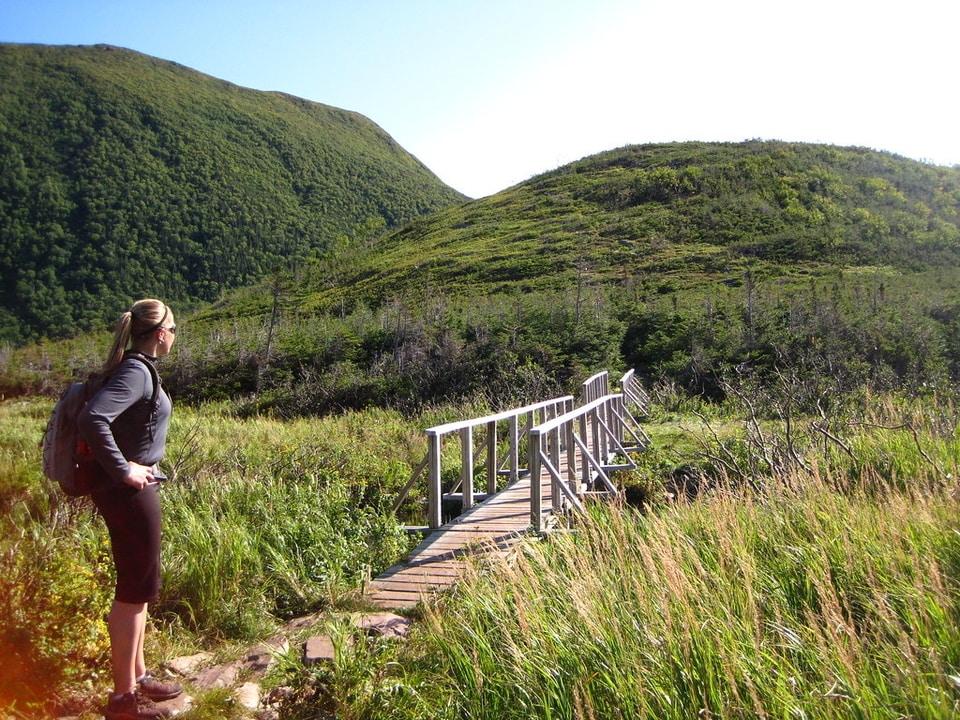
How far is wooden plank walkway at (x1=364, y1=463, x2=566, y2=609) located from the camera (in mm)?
4945

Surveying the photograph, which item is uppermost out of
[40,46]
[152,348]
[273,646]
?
[40,46]

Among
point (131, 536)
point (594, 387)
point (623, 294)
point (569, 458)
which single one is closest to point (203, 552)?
point (131, 536)

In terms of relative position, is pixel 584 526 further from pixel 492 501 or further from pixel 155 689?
pixel 492 501

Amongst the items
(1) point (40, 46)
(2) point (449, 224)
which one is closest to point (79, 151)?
(1) point (40, 46)

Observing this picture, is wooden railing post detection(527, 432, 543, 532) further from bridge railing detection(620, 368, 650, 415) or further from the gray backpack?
bridge railing detection(620, 368, 650, 415)

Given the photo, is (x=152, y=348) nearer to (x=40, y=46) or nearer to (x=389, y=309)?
(x=389, y=309)

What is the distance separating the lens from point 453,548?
598 centimetres

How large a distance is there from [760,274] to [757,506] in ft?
100

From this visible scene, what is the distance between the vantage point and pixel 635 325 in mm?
22719

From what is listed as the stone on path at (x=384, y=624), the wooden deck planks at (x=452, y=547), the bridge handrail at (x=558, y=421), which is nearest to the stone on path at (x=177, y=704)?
the stone on path at (x=384, y=624)

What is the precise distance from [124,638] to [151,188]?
79396 mm

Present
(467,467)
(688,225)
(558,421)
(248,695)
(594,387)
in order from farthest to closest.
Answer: (688,225) → (594,387) → (467,467) → (558,421) → (248,695)

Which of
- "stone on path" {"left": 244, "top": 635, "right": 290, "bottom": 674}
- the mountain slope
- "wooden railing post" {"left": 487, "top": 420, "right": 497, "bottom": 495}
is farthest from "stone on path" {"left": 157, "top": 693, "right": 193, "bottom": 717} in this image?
the mountain slope

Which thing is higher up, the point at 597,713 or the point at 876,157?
the point at 876,157
